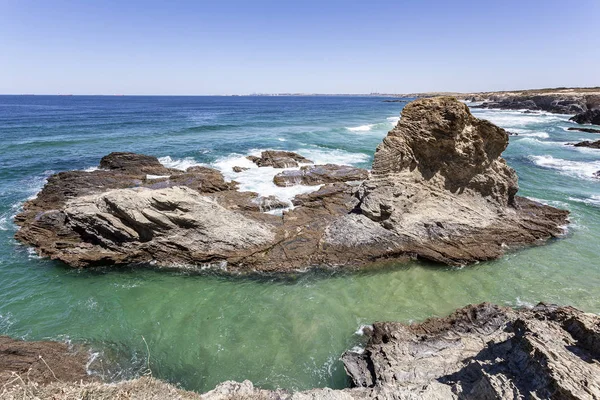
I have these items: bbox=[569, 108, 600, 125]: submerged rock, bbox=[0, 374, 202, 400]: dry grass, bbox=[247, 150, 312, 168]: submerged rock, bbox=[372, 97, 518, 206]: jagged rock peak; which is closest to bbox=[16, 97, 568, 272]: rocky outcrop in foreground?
bbox=[372, 97, 518, 206]: jagged rock peak

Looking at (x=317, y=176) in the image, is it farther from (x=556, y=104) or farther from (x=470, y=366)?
(x=556, y=104)

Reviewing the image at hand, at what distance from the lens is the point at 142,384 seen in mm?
5879

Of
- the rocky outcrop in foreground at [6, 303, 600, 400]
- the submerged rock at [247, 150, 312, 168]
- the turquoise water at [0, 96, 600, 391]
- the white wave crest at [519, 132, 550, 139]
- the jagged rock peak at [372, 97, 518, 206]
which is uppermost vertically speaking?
the jagged rock peak at [372, 97, 518, 206]

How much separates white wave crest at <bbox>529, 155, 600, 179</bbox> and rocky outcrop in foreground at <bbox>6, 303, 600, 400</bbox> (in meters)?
25.1

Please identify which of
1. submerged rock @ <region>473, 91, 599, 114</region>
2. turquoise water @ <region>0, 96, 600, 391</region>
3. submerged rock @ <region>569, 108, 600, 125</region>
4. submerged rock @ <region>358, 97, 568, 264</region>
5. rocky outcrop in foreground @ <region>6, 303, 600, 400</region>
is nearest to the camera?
rocky outcrop in foreground @ <region>6, 303, 600, 400</region>

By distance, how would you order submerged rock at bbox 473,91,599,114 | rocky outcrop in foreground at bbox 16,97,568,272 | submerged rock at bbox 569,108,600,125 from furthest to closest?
1. submerged rock at bbox 473,91,599,114
2. submerged rock at bbox 569,108,600,125
3. rocky outcrop in foreground at bbox 16,97,568,272

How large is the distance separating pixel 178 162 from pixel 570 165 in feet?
117

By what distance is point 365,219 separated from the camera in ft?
46.0

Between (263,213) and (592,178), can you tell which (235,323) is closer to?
(263,213)

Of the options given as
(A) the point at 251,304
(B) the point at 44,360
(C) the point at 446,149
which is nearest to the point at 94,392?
(B) the point at 44,360

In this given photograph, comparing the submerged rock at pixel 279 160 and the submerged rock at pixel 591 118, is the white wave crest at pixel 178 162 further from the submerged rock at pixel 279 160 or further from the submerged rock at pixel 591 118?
the submerged rock at pixel 591 118

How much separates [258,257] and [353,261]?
3.80 meters

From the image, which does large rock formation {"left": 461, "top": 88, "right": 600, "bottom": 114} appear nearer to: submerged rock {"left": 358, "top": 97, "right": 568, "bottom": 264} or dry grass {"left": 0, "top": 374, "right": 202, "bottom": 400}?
submerged rock {"left": 358, "top": 97, "right": 568, "bottom": 264}

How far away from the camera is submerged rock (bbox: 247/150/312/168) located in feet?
88.0
